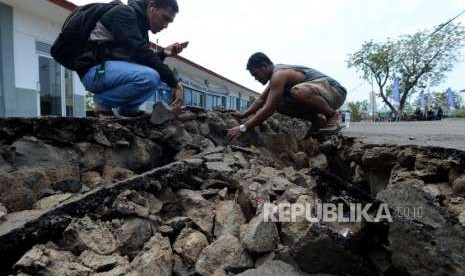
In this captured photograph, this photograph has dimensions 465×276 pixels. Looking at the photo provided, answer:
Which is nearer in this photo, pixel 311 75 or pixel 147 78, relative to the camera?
pixel 147 78

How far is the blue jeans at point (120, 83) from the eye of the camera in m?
2.83

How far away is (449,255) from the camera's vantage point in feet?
5.18

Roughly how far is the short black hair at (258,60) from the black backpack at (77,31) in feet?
4.44

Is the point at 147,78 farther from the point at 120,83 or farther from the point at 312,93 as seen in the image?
the point at 312,93

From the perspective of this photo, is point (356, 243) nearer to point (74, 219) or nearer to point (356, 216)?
point (356, 216)

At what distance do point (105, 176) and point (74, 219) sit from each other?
81 centimetres

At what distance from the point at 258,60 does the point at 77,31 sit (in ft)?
5.46

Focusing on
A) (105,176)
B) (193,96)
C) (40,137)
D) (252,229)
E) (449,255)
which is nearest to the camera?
(449,255)

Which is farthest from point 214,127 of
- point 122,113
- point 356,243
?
point 356,243

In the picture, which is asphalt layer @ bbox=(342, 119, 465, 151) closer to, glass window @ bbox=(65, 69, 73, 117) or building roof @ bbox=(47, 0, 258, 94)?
building roof @ bbox=(47, 0, 258, 94)

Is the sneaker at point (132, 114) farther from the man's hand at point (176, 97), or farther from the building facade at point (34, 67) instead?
the building facade at point (34, 67)

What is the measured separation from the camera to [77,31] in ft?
9.25

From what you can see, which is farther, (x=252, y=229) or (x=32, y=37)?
(x=32, y=37)

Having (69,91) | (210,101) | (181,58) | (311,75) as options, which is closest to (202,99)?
(210,101)
